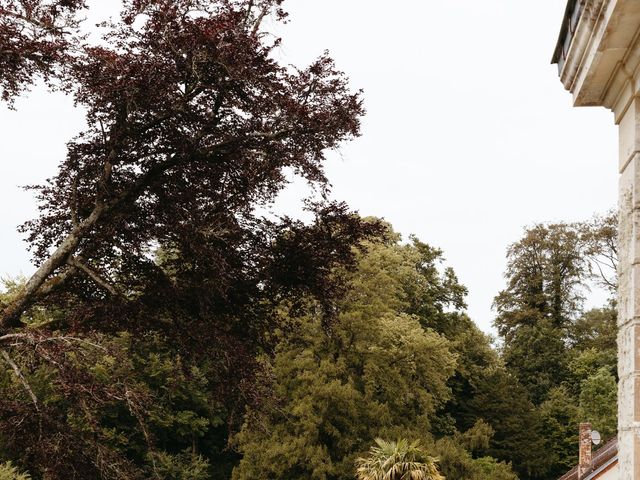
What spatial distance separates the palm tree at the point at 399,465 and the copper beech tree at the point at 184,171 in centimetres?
1322

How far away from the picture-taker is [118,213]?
7898mm

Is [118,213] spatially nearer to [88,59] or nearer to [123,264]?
[123,264]

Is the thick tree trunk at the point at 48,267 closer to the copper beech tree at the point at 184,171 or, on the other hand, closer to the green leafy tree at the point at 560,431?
the copper beech tree at the point at 184,171

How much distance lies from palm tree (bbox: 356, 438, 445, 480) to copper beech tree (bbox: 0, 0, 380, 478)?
13223mm

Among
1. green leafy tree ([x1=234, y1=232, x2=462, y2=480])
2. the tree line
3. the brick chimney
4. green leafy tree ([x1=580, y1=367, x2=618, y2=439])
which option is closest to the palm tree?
green leafy tree ([x1=234, y1=232, x2=462, y2=480])

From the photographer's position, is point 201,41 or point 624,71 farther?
point 201,41

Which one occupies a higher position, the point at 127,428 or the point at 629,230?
the point at 127,428

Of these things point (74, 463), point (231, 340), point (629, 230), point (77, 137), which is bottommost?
point (74, 463)

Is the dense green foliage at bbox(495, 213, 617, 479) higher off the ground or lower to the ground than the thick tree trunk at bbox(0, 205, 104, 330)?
higher

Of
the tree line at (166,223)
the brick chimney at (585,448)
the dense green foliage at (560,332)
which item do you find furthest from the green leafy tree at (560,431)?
the tree line at (166,223)

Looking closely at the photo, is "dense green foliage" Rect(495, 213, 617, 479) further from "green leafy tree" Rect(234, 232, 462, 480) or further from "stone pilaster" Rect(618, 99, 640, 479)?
"stone pilaster" Rect(618, 99, 640, 479)

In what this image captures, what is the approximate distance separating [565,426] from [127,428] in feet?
72.6

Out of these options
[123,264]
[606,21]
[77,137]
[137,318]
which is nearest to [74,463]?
[137,318]

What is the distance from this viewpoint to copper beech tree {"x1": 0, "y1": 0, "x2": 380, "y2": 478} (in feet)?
24.7
